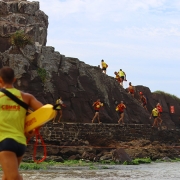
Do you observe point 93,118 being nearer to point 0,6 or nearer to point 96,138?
point 96,138

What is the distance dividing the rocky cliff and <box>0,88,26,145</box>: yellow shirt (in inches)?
952

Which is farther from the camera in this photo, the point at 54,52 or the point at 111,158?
the point at 54,52

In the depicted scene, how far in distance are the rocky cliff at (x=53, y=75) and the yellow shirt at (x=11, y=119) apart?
24.2m

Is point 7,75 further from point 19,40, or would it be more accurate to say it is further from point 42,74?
point 19,40

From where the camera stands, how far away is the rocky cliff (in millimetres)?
30234

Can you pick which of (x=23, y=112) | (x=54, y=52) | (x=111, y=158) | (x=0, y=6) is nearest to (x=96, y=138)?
(x=111, y=158)

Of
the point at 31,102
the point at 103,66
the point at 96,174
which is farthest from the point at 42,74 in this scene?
the point at 31,102

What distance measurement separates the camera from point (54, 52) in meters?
31.9

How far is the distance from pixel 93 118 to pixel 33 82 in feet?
15.1

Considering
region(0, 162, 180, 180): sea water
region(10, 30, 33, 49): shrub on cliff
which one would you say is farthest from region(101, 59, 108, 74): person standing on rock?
region(0, 162, 180, 180): sea water

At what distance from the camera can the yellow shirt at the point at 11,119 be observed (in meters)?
5.29

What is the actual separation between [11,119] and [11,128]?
4.0 inches

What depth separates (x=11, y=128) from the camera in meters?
5.32

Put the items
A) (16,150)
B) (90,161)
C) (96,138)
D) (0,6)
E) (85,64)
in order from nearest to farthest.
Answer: (16,150), (90,161), (96,138), (85,64), (0,6)
